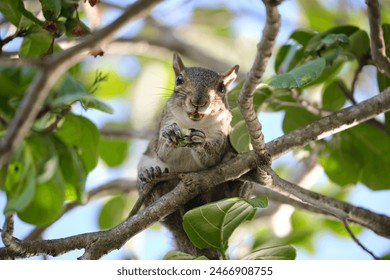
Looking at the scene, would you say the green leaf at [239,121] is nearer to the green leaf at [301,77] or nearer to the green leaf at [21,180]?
the green leaf at [301,77]

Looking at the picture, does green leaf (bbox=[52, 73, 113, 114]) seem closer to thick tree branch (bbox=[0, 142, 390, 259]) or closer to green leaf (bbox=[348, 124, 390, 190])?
thick tree branch (bbox=[0, 142, 390, 259])

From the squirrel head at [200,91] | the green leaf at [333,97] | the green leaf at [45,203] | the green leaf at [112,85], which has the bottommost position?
the green leaf at [112,85]

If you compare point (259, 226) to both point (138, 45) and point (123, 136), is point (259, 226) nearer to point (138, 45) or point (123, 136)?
point (123, 136)

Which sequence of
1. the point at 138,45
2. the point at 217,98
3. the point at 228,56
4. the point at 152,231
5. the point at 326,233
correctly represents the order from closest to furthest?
the point at 217,98 → the point at 138,45 → the point at 326,233 → the point at 152,231 → the point at 228,56

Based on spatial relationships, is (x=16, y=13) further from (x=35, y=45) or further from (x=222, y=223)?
(x=222, y=223)

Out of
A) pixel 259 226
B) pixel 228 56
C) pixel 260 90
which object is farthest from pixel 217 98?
pixel 228 56

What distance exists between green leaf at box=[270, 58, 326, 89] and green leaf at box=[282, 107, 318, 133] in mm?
597

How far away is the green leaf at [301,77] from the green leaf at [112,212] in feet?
5.46

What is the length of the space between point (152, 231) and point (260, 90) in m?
2.24

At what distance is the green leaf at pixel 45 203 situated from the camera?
7.71ft

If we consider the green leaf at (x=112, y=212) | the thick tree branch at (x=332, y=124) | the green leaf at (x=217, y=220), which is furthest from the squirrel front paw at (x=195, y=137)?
the green leaf at (x=112, y=212)

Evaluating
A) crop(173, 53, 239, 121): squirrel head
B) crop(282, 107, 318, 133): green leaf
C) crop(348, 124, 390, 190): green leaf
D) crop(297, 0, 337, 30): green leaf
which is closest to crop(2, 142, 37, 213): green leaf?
crop(173, 53, 239, 121): squirrel head
